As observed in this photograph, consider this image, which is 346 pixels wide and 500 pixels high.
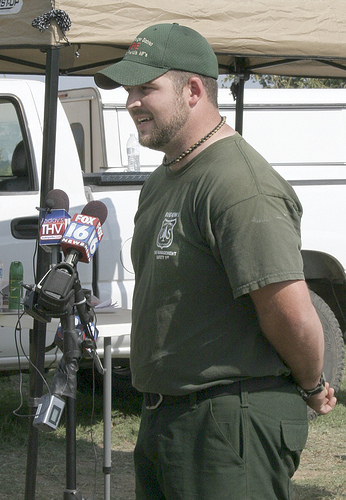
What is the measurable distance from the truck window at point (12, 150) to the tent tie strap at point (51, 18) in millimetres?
1532

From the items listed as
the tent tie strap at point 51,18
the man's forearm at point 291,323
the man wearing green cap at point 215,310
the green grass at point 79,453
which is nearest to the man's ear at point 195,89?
the man wearing green cap at point 215,310

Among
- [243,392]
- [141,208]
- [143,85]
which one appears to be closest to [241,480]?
[243,392]


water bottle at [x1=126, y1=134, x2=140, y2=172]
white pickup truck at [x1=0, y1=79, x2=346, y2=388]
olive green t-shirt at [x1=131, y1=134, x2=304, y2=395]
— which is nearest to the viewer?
olive green t-shirt at [x1=131, y1=134, x2=304, y2=395]

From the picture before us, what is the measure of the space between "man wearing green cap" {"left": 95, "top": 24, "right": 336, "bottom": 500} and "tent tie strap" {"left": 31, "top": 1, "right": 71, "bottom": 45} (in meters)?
1.39

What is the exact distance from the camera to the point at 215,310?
1904mm

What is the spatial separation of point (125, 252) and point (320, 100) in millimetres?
3575

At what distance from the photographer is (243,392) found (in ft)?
6.25

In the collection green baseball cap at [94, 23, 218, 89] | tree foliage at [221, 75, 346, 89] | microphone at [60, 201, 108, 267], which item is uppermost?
tree foliage at [221, 75, 346, 89]

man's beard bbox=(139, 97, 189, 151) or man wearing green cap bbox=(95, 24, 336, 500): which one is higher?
man's beard bbox=(139, 97, 189, 151)

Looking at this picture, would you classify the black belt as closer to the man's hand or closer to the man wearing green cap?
the man wearing green cap

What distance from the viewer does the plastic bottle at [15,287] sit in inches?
155

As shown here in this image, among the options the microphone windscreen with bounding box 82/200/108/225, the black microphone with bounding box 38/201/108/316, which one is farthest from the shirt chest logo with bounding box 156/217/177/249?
the microphone windscreen with bounding box 82/200/108/225

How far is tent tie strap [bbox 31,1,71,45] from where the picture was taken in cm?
330

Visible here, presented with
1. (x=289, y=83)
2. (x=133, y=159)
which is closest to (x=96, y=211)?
(x=133, y=159)
